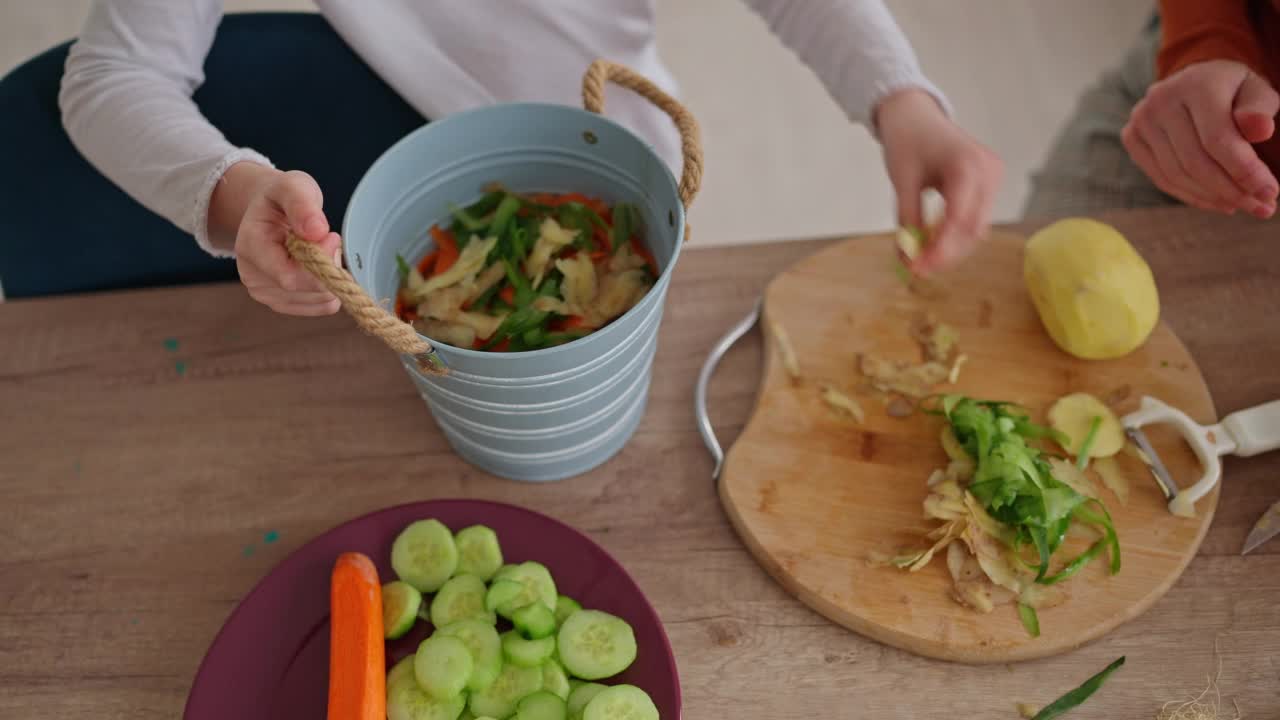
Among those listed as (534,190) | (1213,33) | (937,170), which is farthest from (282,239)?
(1213,33)

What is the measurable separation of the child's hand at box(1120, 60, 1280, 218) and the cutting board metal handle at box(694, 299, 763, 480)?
48 cm

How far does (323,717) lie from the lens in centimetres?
76

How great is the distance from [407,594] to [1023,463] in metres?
0.58

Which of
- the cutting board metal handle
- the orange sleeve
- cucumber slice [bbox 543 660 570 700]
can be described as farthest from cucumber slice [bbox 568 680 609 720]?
the orange sleeve

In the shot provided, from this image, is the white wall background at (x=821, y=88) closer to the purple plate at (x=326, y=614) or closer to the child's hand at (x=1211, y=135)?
the child's hand at (x=1211, y=135)

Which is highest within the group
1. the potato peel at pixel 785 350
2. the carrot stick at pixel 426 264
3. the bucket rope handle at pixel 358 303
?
the bucket rope handle at pixel 358 303

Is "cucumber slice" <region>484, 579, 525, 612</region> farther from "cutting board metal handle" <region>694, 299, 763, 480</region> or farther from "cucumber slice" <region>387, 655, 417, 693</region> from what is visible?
"cutting board metal handle" <region>694, 299, 763, 480</region>

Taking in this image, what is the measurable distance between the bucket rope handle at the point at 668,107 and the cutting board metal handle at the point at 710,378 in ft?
0.70

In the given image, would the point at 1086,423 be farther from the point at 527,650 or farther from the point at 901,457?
the point at 527,650

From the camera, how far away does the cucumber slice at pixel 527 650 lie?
0.76 metres

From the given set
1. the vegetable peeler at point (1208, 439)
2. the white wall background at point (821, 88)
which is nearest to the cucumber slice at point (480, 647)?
the vegetable peeler at point (1208, 439)

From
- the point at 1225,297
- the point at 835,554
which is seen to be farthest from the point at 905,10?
the point at 835,554

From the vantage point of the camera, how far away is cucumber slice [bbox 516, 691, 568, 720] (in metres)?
0.72

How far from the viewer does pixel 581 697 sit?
0.75 metres
